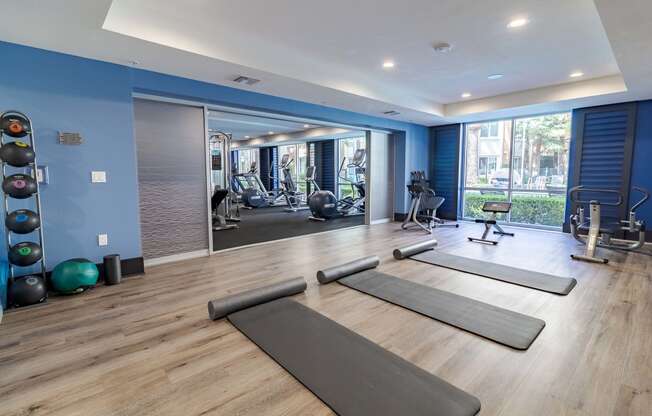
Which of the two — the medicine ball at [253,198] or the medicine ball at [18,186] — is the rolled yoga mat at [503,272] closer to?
the medicine ball at [18,186]

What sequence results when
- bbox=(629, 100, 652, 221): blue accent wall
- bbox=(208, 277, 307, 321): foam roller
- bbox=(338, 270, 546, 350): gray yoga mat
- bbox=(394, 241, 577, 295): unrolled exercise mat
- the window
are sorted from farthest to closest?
1. the window
2. bbox=(629, 100, 652, 221): blue accent wall
3. bbox=(394, 241, 577, 295): unrolled exercise mat
4. bbox=(208, 277, 307, 321): foam roller
5. bbox=(338, 270, 546, 350): gray yoga mat

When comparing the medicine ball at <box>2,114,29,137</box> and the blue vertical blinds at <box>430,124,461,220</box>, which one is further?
the blue vertical blinds at <box>430,124,461,220</box>

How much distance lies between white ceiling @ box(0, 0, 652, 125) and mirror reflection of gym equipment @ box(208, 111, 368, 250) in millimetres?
1996

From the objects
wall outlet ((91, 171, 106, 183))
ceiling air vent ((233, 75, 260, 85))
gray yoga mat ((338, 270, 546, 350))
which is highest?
ceiling air vent ((233, 75, 260, 85))

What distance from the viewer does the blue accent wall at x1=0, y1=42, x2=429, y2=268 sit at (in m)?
3.14

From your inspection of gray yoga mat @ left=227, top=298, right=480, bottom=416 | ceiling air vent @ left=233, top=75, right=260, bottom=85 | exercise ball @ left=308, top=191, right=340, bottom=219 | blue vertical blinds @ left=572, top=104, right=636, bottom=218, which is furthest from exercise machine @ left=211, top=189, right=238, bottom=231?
blue vertical blinds @ left=572, top=104, right=636, bottom=218

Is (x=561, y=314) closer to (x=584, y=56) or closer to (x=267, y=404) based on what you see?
(x=267, y=404)

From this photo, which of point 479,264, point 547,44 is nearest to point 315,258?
point 479,264

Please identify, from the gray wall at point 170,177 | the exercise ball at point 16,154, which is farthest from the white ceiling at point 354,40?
the exercise ball at point 16,154

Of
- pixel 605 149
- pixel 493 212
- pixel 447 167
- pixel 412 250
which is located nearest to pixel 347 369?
pixel 412 250

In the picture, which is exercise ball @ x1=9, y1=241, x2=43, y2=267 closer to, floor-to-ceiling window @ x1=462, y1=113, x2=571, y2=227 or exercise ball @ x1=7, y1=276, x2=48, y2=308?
exercise ball @ x1=7, y1=276, x2=48, y2=308

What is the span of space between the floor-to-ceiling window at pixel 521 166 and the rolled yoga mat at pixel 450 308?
505cm

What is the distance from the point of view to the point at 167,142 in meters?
4.28

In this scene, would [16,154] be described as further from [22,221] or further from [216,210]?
[216,210]
